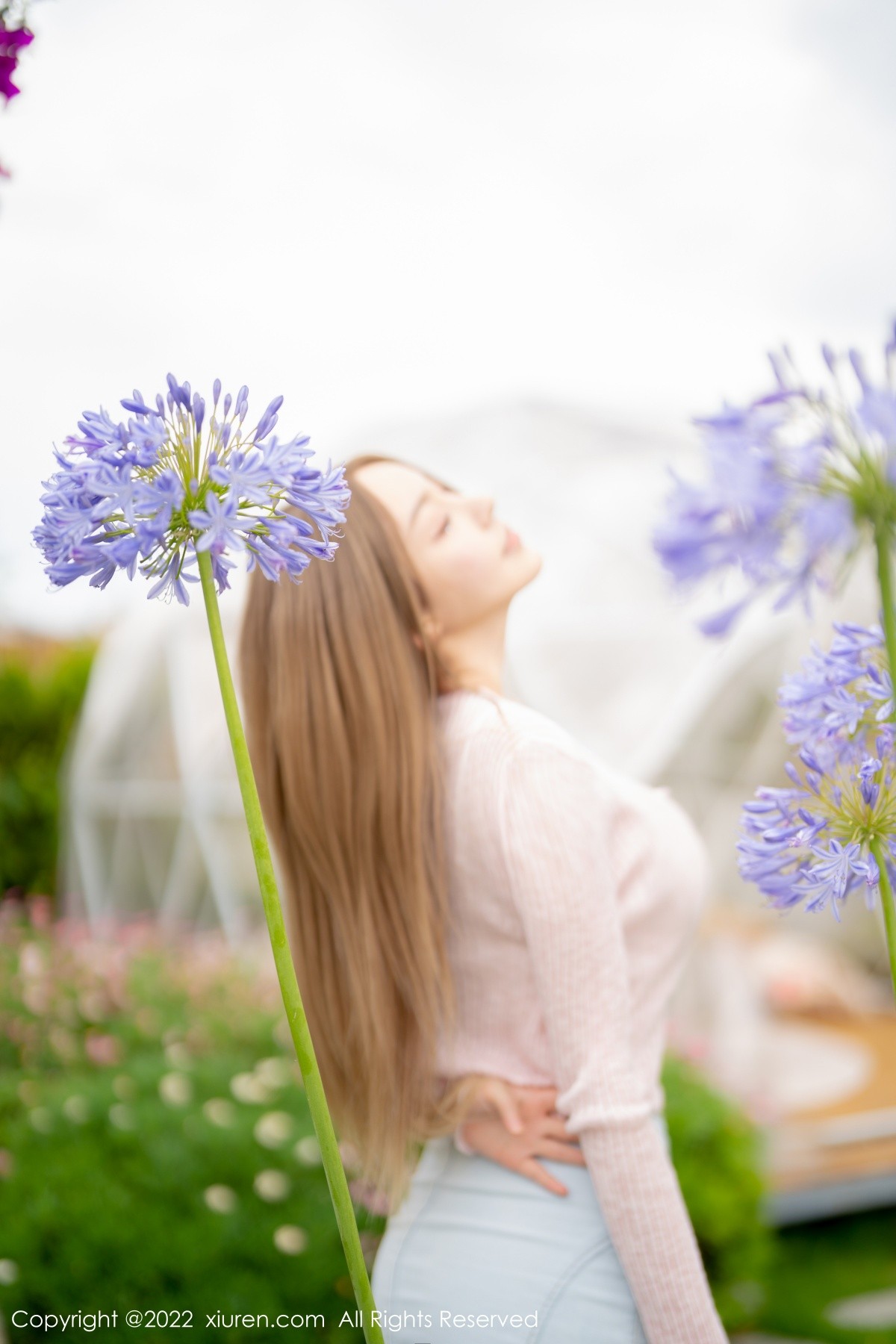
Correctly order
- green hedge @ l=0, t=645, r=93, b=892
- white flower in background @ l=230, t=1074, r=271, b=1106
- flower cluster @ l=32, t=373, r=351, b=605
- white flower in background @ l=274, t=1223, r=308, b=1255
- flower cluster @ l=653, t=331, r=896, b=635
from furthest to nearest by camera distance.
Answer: green hedge @ l=0, t=645, r=93, b=892
white flower in background @ l=230, t=1074, r=271, b=1106
white flower in background @ l=274, t=1223, r=308, b=1255
flower cluster @ l=32, t=373, r=351, b=605
flower cluster @ l=653, t=331, r=896, b=635

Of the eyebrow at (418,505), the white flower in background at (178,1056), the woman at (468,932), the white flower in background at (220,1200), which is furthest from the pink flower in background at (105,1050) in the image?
the eyebrow at (418,505)

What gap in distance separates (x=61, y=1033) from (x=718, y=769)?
467cm

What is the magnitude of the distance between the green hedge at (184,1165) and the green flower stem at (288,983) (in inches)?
51.3

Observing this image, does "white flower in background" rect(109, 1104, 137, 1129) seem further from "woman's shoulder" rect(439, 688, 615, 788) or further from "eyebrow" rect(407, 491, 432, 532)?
"eyebrow" rect(407, 491, 432, 532)

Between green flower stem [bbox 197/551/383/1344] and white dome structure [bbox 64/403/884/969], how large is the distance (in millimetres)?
5025

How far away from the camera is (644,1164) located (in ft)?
5.06

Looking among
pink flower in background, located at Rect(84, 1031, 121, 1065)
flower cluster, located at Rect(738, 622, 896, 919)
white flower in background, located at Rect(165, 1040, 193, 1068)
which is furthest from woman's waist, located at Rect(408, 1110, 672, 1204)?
pink flower in background, located at Rect(84, 1031, 121, 1065)

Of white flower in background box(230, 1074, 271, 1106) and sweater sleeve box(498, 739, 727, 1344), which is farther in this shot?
white flower in background box(230, 1074, 271, 1106)

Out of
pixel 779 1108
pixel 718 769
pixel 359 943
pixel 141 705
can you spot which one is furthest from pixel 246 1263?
pixel 141 705

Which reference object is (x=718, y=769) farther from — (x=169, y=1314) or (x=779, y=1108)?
(x=169, y=1314)

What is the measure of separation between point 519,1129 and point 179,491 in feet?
3.94

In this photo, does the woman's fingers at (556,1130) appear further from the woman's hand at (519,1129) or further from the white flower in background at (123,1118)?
the white flower in background at (123,1118)

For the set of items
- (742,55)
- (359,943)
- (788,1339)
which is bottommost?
(788,1339)

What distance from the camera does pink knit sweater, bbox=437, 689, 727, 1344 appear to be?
154cm
